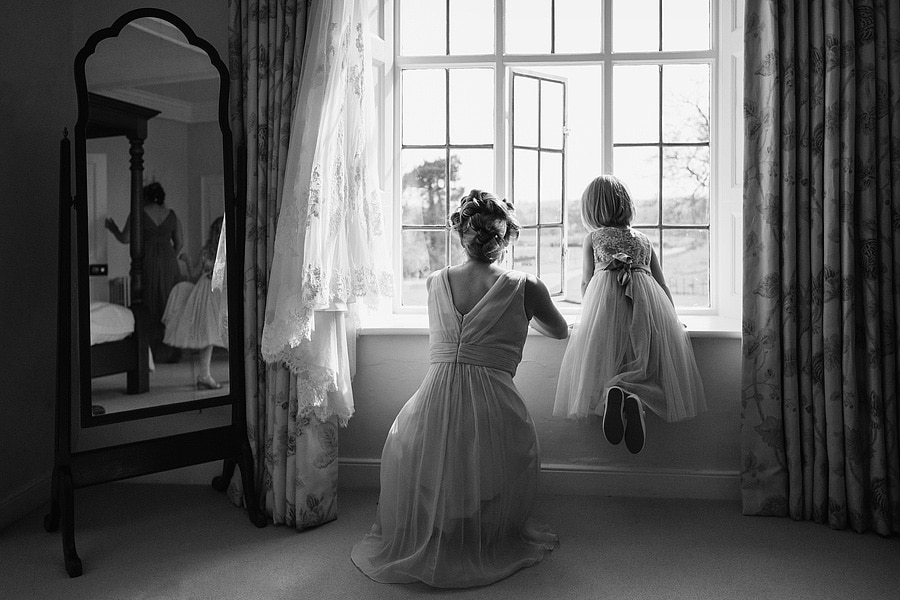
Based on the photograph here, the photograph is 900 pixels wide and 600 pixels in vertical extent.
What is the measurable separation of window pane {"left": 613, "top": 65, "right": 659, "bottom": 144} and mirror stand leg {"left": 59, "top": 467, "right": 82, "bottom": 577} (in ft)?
8.77

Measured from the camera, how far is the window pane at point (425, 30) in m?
3.60

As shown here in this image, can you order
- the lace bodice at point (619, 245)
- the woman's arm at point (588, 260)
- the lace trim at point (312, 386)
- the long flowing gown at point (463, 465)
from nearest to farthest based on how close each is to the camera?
1. the long flowing gown at point (463, 465)
2. the lace trim at point (312, 386)
3. the lace bodice at point (619, 245)
4. the woman's arm at point (588, 260)

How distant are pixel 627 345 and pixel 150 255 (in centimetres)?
179

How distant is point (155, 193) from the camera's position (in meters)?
2.78

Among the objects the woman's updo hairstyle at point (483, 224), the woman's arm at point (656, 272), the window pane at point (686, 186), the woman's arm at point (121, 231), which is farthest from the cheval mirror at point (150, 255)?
the window pane at point (686, 186)

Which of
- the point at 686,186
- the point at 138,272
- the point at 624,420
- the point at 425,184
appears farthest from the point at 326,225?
the point at 686,186

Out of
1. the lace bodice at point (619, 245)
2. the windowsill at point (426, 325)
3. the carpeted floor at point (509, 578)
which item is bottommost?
the carpeted floor at point (509, 578)

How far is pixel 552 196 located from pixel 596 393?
1081 mm

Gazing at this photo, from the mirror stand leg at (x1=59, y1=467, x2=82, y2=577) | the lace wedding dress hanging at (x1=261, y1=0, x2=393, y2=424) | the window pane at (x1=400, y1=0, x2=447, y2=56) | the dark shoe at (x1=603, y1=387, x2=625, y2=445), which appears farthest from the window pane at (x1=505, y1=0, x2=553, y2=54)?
the mirror stand leg at (x1=59, y1=467, x2=82, y2=577)

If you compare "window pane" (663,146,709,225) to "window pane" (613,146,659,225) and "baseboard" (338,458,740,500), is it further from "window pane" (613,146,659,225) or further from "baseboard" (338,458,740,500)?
"baseboard" (338,458,740,500)

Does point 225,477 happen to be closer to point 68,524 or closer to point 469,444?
point 68,524

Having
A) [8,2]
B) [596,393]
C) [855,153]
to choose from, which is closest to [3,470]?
[8,2]

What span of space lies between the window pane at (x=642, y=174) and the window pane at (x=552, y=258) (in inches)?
15.0

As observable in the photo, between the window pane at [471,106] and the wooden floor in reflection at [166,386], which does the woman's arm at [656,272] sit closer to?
the window pane at [471,106]
